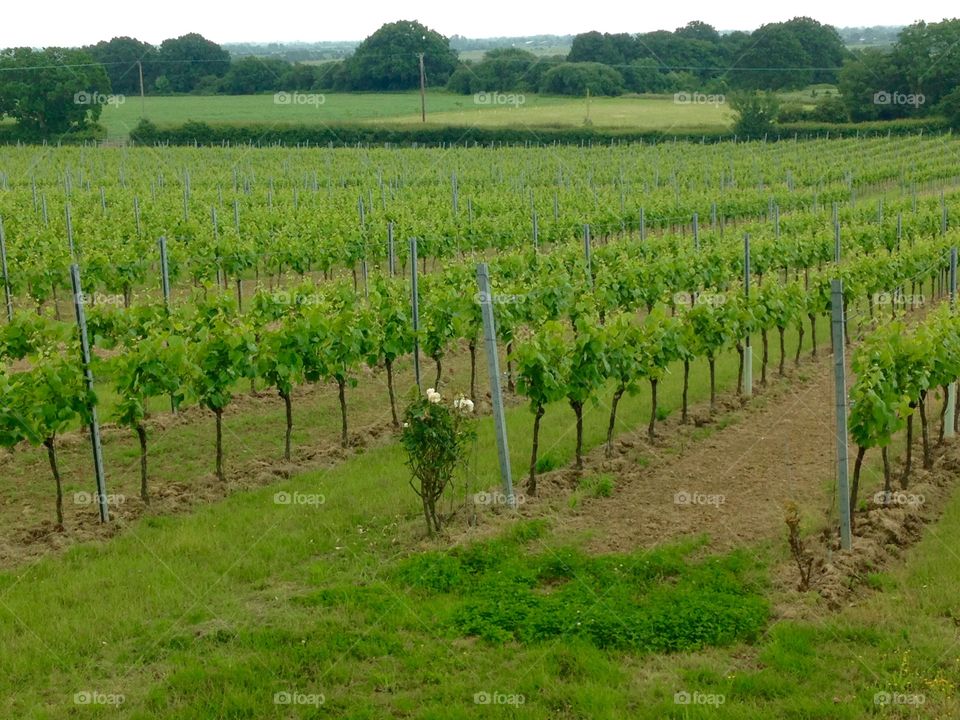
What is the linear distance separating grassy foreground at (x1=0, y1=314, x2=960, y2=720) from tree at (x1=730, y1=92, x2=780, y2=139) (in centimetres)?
5347

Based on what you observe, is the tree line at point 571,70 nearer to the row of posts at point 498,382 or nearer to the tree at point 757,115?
the tree at point 757,115

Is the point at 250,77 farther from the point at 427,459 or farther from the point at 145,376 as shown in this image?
the point at 427,459

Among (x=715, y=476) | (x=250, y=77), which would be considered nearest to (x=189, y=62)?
(x=250, y=77)

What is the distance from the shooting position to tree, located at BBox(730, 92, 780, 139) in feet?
199

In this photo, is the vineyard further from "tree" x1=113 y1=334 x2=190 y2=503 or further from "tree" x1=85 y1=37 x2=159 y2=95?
"tree" x1=85 y1=37 x2=159 y2=95

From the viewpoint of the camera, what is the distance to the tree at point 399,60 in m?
82.7

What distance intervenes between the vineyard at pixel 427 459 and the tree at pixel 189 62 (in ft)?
253

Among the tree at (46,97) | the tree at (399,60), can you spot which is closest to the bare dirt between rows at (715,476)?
the tree at (46,97)

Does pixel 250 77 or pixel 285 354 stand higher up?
pixel 250 77

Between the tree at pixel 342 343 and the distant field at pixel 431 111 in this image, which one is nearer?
the tree at pixel 342 343

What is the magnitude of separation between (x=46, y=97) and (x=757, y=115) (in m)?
39.4

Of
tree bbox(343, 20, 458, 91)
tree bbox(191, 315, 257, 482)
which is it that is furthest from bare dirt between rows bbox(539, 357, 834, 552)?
tree bbox(343, 20, 458, 91)

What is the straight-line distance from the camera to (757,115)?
60.8 metres

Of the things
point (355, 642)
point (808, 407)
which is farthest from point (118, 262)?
point (355, 642)
